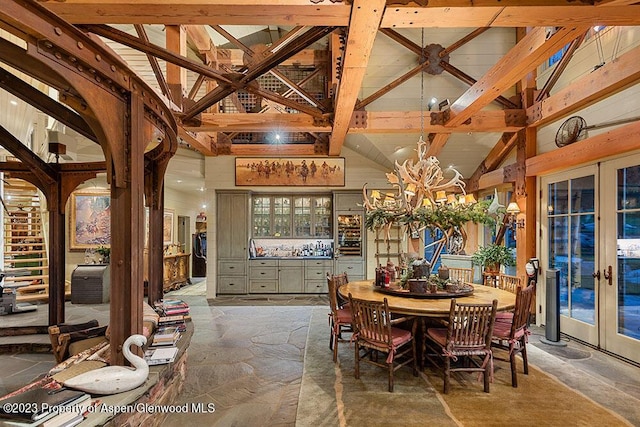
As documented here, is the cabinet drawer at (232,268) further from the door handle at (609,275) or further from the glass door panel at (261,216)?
the door handle at (609,275)

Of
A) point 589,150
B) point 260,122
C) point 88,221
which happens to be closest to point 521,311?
point 589,150

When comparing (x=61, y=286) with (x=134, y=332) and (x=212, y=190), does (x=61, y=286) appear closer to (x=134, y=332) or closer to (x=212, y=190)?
(x=134, y=332)

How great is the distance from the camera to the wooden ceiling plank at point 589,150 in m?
3.54

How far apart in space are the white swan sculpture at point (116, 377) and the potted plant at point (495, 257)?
5413 millimetres

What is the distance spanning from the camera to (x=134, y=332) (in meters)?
2.15

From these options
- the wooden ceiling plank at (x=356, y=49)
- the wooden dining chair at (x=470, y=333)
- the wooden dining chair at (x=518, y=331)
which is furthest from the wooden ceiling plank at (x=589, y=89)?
the wooden dining chair at (x=470, y=333)

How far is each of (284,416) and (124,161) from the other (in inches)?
89.9

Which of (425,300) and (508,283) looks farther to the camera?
(508,283)

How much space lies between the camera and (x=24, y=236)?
253 inches

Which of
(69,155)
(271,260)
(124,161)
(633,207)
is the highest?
(69,155)

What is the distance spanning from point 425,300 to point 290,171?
4.51 m

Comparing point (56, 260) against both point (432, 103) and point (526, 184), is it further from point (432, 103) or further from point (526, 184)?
point (526, 184)

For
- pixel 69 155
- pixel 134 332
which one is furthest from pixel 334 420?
pixel 69 155

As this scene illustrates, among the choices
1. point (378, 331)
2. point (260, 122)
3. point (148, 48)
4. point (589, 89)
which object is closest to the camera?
point (378, 331)
